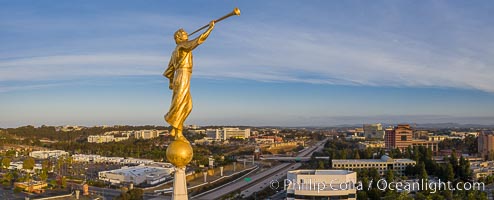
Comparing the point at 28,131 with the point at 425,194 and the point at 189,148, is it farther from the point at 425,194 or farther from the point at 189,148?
the point at 189,148

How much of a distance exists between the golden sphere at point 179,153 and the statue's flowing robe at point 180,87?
8.9 inches

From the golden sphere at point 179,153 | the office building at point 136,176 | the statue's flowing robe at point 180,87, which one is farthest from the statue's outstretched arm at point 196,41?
the office building at point 136,176

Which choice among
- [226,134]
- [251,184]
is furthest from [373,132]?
[251,184]

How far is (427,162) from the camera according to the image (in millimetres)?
38562

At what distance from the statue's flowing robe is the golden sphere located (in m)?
0.23

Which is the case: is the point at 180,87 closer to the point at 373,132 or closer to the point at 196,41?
the point at 196,41

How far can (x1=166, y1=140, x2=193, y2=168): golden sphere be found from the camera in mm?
5027

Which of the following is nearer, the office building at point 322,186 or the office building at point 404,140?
the office building at point 322,186

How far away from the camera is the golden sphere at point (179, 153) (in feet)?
16.5

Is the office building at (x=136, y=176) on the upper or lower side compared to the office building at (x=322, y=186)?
lower

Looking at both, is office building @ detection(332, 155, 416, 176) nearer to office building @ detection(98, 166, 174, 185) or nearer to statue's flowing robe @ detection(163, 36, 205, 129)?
office building @ detection(98, 166, 174, 185)

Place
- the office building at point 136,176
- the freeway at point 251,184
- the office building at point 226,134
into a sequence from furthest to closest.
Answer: the office building at point 226,134, the office building at point 136,176, the freeway at point 251,184

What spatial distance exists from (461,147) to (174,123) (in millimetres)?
69630

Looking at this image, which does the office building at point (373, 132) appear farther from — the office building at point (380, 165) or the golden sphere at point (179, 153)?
the golden sphere at point (179, 153)
